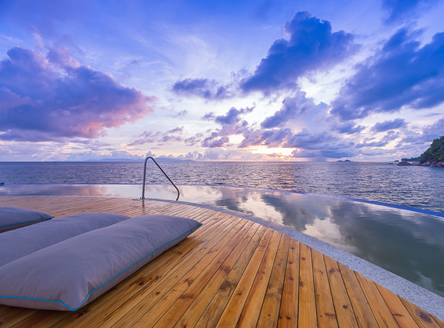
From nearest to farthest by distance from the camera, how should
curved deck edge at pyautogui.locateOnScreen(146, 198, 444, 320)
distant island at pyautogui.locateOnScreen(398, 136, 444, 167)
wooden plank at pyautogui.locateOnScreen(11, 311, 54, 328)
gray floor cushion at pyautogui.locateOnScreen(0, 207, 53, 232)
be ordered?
wooden plank at pyautogui.locateOnScreen(11, 311, 54, 328) < curved deck edge at pyautogui.locateOnScreen(146, 198, 444, 320) < gray floor cushion at pyautogui.locateOnScreen(0, 207, 53, 232) < distant island at pyautogui.locateOnScreen(398, 136, 444, 167)

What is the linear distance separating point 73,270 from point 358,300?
167cm

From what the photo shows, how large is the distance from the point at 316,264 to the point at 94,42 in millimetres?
11312

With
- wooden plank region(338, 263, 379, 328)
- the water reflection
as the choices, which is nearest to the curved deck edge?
wooden plank region(338, 263, 379, 328)

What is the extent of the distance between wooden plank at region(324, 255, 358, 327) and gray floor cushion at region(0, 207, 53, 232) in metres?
3.11

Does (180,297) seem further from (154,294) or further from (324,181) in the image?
(324,181)

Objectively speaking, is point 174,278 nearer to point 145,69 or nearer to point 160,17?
point 160,17

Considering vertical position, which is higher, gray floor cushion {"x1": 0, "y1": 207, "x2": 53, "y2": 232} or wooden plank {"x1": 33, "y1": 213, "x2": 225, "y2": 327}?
gray floor cushion {"x1": 0, "y1": 207, "x2": 53, "y2": 232}

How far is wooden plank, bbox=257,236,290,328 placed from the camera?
981mm

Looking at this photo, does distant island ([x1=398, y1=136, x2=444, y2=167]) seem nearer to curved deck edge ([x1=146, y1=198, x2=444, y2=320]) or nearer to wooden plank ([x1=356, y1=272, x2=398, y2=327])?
curved deck edge ([x1=146, y1=198, x2=444, y2=320])

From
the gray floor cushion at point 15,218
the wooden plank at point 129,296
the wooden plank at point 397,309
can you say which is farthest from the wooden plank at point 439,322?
the gray floor cushion at point 15,218

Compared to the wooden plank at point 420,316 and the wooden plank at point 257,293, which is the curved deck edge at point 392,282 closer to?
the wooden plank at point 420,316

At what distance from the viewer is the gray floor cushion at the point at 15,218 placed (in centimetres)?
201

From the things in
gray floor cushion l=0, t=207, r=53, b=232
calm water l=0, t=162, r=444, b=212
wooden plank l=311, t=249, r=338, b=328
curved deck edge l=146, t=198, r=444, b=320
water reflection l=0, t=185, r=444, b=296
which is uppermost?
gray floor cushion l=0, t=207, r=53, b=232

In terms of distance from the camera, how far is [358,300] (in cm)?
115
